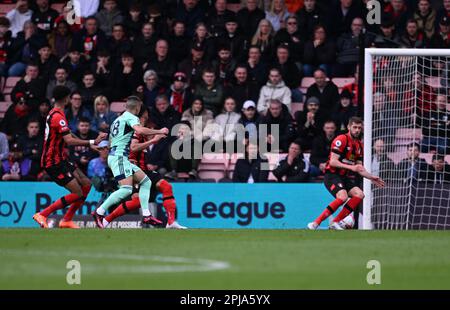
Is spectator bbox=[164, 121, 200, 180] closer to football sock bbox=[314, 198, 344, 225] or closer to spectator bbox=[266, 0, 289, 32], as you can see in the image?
spectator bbox=[266, 0, 289, 32]

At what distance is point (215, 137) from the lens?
19.8 m

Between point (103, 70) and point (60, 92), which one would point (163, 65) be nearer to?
point (103, 70)

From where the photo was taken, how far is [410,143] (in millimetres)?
18344

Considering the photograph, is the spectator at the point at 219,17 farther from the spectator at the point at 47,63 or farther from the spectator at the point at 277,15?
the spectator at the point at 47,63

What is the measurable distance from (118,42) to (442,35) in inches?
252

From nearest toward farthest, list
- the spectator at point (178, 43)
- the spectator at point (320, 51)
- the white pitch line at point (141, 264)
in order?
the white pitch line at point (141, 264), the spectator at point (320, 51), the spectator at point (178, 43)

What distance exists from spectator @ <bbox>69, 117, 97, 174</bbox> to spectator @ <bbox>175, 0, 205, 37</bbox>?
334 centimetres

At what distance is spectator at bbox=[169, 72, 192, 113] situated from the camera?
20.6m

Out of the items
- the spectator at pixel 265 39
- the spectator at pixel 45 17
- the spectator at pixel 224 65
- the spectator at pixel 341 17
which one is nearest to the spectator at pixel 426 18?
the spectator at pixel 341 17

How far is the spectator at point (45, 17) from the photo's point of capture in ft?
74.9

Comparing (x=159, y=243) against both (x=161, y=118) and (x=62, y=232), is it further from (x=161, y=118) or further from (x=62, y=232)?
(x=161, y=118)

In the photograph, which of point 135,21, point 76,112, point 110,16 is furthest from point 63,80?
point 110,16

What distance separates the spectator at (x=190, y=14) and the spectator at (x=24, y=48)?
2.94 m

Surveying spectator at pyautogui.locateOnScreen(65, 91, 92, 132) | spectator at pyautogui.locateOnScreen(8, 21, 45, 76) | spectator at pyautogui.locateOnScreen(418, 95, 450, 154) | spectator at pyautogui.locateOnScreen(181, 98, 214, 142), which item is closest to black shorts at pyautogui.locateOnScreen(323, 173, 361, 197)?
spectator at pyautogui.locateOnScreen(418, 95, 450, 154)
